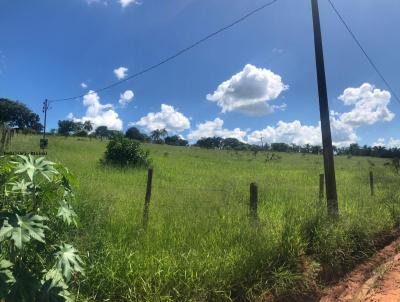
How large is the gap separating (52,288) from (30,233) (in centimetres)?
67

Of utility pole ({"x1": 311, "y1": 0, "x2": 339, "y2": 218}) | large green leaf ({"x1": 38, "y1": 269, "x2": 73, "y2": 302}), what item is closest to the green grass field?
utility pole ({"x1": 311, "y1": 0, "x2": 339, "y2": 218})

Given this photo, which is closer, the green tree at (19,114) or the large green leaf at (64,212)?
the large green leaf at (64,212)

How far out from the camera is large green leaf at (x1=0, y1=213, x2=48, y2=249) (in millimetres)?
2964

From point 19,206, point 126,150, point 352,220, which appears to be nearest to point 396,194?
point 352,220

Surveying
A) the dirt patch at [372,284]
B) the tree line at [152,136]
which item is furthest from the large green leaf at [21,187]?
the tree line at [152,136]

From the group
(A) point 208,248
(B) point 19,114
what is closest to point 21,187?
(A) point 208,248

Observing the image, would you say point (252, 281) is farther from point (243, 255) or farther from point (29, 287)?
point (29, 287)

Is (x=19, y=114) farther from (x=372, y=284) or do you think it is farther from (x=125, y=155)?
(x=372, y=284)

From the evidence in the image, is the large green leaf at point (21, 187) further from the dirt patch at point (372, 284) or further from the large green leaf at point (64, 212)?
the dirt patch at point (372, 284)

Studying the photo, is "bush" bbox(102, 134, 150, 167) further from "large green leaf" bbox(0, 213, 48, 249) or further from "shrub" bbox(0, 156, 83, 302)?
"large green leaf" bbox(0, 213, 48, 249)

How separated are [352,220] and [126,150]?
1787 centimetres

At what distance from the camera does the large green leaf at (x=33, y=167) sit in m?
3.21

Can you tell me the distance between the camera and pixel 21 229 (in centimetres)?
304

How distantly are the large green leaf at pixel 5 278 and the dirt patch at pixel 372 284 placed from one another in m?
4.47
